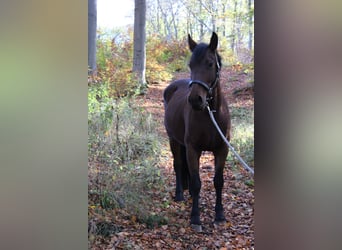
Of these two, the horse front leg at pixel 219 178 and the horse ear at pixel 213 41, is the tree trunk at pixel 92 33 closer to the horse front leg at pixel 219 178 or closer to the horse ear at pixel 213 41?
the horse ear at pixel 213 41

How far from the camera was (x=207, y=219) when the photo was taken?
208 cm

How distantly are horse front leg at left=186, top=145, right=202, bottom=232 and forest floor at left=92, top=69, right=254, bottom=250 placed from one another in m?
0.02

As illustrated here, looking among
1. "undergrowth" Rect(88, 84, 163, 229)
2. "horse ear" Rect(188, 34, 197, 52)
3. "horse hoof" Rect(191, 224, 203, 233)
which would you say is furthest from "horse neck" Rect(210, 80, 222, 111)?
"horse hoof" Rect(191, 224, 203, 233)

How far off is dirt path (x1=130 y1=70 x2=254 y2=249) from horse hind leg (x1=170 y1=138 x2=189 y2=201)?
28 millimetres

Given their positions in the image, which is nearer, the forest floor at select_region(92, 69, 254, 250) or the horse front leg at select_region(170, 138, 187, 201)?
the forest floor at select_region(92, 69, 254, 250)

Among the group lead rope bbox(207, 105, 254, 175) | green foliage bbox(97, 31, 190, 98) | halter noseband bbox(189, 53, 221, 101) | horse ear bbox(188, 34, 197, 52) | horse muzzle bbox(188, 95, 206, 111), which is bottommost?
lead rope bbox(207, 105, 254, 175)

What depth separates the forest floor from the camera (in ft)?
6.57

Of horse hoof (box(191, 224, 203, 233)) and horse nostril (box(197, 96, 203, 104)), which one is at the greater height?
horse nostril (box(197, 96, 203, 104))

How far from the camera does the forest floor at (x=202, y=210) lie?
2004mm

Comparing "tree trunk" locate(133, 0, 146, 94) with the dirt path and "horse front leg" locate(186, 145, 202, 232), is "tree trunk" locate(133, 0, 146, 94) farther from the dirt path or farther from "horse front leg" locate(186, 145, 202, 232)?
"horse front leg" locate(186, 145, 202, 232)

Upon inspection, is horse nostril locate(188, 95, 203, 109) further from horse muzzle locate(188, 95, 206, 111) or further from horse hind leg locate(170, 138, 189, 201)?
horse hind leg locate(170, 138, 189, 201)
